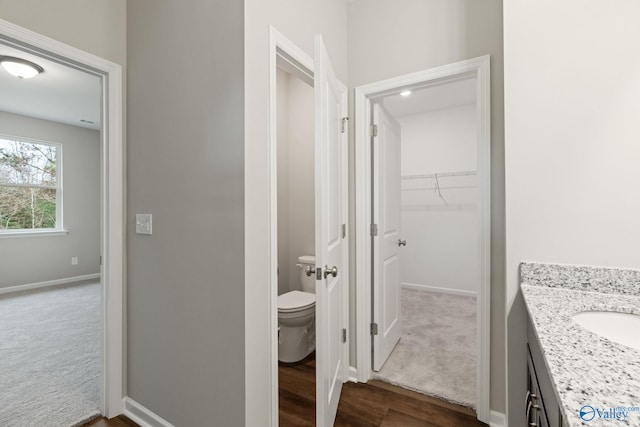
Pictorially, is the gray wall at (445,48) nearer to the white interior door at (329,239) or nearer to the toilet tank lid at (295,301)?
the white interior door at (329,239)

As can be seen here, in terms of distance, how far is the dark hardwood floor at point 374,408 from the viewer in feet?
5.36

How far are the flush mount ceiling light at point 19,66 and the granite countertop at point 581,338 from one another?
431 cm

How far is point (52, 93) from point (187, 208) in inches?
151

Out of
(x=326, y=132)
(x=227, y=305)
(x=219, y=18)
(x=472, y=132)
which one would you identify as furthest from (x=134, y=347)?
(x=472, y=132)

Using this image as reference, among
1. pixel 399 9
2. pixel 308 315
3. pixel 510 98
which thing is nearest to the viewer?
pixel 510 98

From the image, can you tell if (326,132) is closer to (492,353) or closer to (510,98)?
(510,98)

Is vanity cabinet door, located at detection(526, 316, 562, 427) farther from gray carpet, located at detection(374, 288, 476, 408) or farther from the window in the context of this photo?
the window

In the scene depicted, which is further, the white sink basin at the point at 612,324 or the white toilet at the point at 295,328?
the white toilet at the point at 295,328

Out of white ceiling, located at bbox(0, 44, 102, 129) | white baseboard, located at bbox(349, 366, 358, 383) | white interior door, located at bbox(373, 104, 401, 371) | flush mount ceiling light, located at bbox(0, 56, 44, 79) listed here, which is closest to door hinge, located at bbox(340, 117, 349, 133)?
white interior door, located at bbox(373, 104, 401, 371)

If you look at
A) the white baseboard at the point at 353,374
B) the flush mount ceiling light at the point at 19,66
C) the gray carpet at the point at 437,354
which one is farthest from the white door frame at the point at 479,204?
the flush mount ceiling light at the point at 19,66

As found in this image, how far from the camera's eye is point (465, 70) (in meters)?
1.68

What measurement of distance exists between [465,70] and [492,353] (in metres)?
1.65

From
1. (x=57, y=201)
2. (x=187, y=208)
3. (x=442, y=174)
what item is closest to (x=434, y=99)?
(x=442, y=174)

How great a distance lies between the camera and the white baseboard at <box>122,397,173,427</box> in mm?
1571
